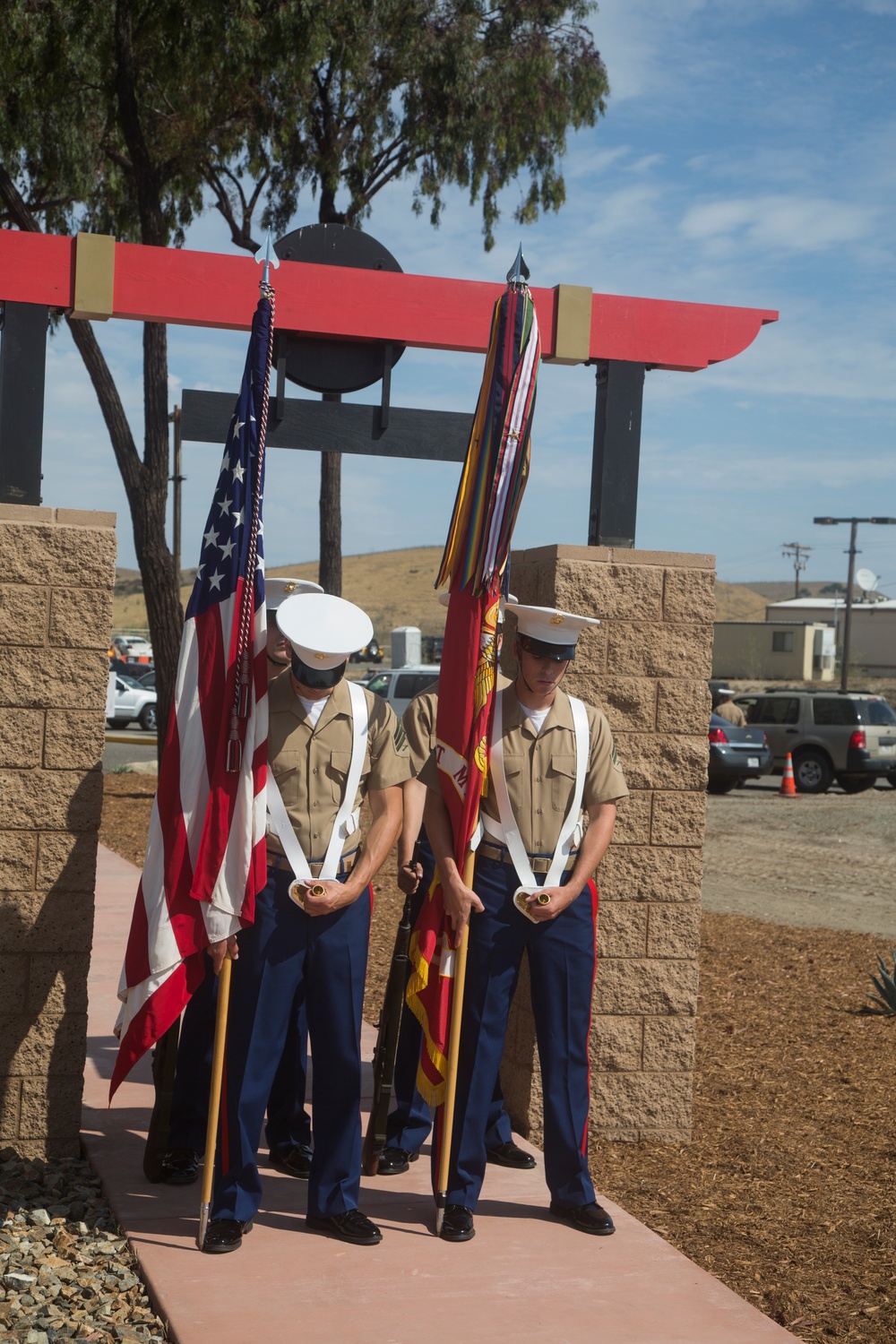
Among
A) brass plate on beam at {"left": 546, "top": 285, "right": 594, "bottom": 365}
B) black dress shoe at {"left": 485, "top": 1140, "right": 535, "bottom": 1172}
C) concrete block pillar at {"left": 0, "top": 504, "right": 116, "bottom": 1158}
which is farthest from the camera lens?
brass plate on beam at {"left": 546, "top": 285, "right": 594, "bottom": 365}

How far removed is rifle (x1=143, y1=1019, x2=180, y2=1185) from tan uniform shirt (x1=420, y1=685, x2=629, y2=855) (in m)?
1.37

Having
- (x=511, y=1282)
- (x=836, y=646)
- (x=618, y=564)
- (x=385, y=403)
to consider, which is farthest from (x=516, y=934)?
(x=836, y=646)

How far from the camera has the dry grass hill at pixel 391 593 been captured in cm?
10312

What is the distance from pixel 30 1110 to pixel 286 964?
1.41 meters

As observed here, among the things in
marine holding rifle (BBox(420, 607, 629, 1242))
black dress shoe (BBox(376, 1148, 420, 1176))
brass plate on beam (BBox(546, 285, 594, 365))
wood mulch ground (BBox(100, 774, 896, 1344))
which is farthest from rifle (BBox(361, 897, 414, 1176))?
brass plate on beam (BBox(546, 285, 594, 365))

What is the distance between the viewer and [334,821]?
14.1ft

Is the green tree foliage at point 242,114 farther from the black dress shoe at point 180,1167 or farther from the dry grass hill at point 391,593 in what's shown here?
the dry grass hill at point 391,593

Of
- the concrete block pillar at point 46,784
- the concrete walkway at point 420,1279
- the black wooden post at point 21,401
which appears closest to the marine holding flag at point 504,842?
the concrete walkway at point 420,1279

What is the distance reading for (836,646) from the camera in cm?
7056

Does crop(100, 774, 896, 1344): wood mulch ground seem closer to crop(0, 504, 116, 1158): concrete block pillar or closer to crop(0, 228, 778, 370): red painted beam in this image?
crop(0, 504, 116, 1158): concrete block pillar

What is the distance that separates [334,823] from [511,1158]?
5.43ft

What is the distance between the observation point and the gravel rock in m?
3.61

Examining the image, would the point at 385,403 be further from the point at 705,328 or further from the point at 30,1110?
the point at 30,1110

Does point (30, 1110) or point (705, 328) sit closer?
point (30, 1110)
